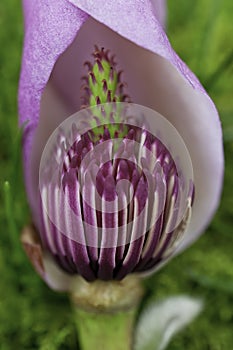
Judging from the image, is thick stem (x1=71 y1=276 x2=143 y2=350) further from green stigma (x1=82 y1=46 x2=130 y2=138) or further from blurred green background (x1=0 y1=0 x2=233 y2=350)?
green stigma (x1=82 y1=46 x2=130 y2=138)

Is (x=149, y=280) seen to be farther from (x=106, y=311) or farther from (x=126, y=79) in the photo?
(x=126, y=79)

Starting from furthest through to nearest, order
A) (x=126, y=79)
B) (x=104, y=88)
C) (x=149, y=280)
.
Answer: (x=149, y=280), (x=126, y=79), (x=104, y=88)

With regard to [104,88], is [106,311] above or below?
below

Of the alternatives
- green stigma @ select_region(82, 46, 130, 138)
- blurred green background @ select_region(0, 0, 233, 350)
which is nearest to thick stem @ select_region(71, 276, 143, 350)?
blurred green background @ select_region(0, 0, 233, 350)

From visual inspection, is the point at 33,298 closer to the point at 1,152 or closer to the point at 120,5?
the point at 1,152

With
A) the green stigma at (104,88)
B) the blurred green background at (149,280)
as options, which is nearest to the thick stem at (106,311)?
the blurred green background at (149,280)

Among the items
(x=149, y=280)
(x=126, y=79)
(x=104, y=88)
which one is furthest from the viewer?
(x=149, y=280)

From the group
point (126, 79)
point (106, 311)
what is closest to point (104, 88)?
point (126, 79)
